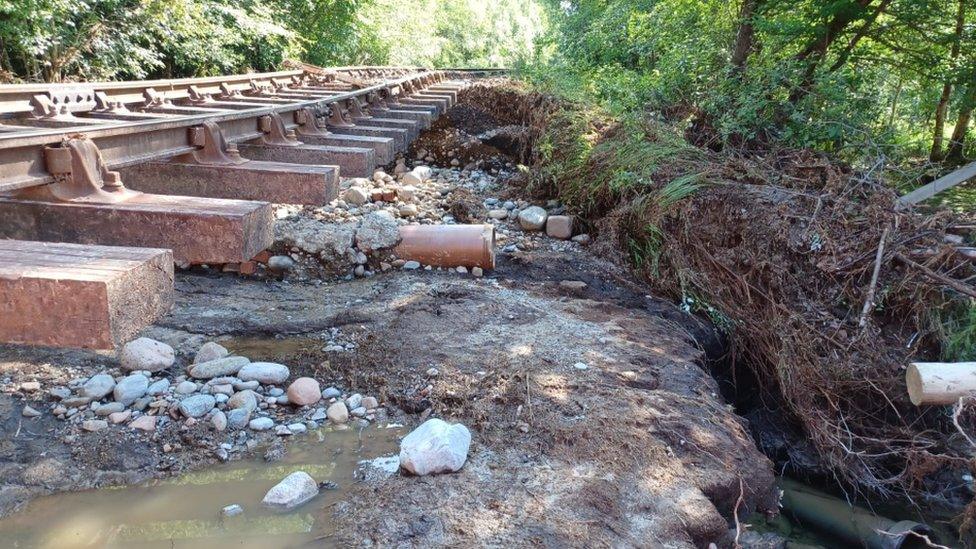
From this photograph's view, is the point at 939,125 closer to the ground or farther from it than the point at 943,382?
farther from it

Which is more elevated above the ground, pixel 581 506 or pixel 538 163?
pixel 538 163

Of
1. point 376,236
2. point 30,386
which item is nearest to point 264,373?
point 30,386

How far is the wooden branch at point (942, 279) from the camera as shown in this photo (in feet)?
14.1

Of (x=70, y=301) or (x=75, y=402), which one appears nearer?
(x=70, y=301)

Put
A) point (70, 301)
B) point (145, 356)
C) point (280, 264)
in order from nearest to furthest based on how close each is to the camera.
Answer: point (70, 301) → point (145, 356) → point (280, 264)

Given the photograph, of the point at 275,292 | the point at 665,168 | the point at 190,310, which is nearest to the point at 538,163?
the point at 665,168

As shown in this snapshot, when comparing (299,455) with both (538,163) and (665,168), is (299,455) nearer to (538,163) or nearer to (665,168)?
(665,168)

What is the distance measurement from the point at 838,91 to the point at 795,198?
2.02 m

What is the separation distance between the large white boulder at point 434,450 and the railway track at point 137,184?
1039mm

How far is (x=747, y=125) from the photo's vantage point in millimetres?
6887

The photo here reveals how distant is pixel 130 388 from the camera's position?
304 centimetres

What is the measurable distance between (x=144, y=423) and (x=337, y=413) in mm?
801

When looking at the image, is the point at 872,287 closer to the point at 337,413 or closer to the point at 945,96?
the point at 337,413

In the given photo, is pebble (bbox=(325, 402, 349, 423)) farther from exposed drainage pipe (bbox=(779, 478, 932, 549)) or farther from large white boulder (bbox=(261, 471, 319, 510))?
exposed drainage pipe (bbox=(779, 478, 932, 549))
